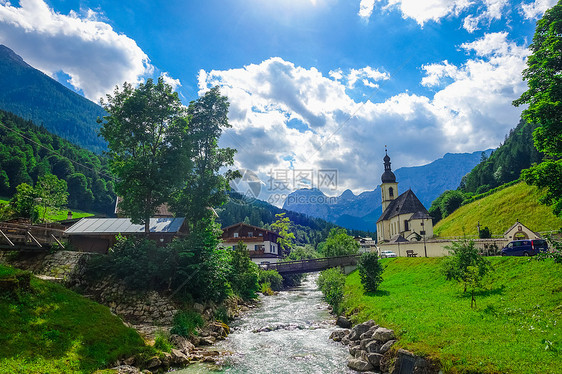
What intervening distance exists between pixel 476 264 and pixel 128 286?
24.2 metres

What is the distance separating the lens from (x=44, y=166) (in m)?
111

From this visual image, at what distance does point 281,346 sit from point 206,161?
1829 centimetres

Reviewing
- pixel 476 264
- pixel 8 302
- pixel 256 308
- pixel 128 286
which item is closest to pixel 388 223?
pixel 256 308

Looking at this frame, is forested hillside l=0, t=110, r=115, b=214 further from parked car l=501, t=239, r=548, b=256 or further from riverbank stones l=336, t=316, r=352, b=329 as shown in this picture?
parked car l=501, t=239, r=548, b=256

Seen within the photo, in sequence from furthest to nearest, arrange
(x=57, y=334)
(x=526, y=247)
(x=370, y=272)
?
(x=370, y=272), (x=526, y=247), (x=57, y=334)

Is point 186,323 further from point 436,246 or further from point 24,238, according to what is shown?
point 436,246

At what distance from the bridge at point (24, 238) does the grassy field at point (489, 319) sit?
25.2 metres

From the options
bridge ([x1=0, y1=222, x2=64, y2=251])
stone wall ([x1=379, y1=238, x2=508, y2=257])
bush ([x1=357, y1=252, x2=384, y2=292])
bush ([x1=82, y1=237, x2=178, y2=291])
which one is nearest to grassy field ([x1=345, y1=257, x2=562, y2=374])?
bush ([x1=357, y1=252, x2=384, y2=292])

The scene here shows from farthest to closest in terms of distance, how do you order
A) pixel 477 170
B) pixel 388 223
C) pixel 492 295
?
pixel 477 170 → pixel 388 223 → pixel 492 295

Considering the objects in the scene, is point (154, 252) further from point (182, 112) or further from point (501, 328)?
point (501, 328)

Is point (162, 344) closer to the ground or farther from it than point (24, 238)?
closer to the ground

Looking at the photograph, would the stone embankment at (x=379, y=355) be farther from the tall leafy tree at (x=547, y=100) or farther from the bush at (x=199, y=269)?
the bush at (x=199, y=269)

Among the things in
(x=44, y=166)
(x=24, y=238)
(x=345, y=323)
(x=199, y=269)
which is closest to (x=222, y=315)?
(x=199, y=269)

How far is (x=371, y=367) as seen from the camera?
15094mm
